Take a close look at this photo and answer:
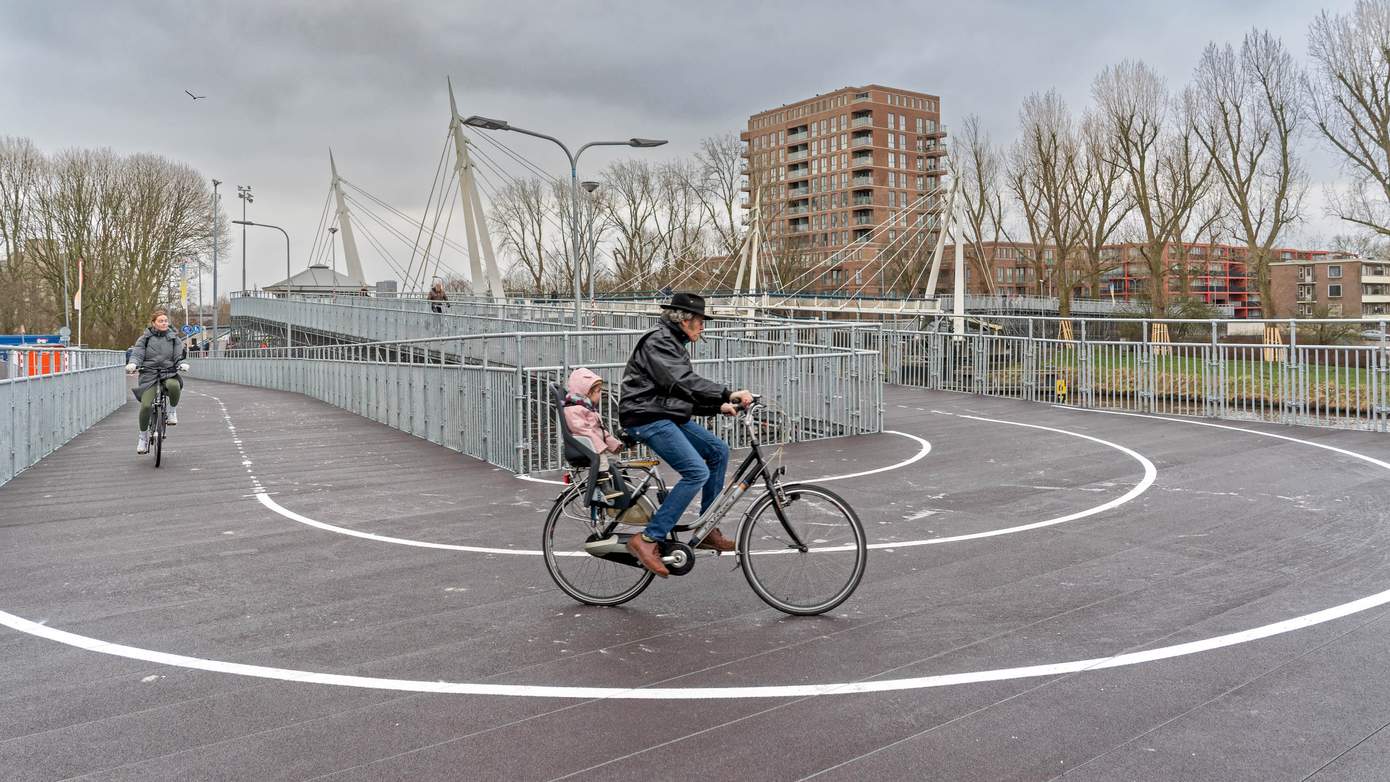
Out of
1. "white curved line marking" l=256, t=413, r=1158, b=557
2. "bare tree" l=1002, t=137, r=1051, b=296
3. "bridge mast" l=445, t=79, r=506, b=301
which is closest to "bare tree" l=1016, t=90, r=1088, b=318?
"bare tree" l=1002, t=137, r=1051, b=296

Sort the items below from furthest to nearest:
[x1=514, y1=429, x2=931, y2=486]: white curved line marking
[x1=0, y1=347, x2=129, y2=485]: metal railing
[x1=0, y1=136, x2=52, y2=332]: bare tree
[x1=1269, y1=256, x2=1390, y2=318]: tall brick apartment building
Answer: [x1=1269, y1=256, x2=1390, y2=318]: tall brick apartment building < [x1=0, y1=136, x2=52, y2=332]: bare tree < [x1=0, y1=347, x2=129, y2=485]: metal railing < [x1=514, y1=429, x2=931, y2=486]: white curved line marking

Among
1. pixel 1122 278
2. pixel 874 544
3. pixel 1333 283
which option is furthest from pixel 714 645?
pixel 1333 283

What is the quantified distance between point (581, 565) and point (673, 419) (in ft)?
3.50

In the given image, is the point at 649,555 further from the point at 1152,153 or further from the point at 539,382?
the point at 1152,153

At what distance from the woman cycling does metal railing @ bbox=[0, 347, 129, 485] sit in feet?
3.72

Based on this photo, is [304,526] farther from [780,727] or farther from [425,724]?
[780,727]

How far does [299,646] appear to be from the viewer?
5.27 metres

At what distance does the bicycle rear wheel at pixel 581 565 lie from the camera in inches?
239

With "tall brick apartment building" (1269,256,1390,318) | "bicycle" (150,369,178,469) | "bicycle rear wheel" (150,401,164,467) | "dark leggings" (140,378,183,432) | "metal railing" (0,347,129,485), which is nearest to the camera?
"metal railing" (0,347,129,485)

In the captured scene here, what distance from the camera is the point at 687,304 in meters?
5.96

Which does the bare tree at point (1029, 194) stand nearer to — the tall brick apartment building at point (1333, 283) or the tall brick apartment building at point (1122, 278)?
the tall brick apartment building at point (1122, 278)

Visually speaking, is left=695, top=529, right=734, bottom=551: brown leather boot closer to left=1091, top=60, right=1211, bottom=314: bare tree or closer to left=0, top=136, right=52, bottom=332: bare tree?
left=1091, top=60, right=1211, bottom=314: bare tree

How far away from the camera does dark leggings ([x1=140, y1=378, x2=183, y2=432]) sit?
13.0m

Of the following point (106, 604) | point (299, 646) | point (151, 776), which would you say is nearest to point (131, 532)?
point (106, 604)
